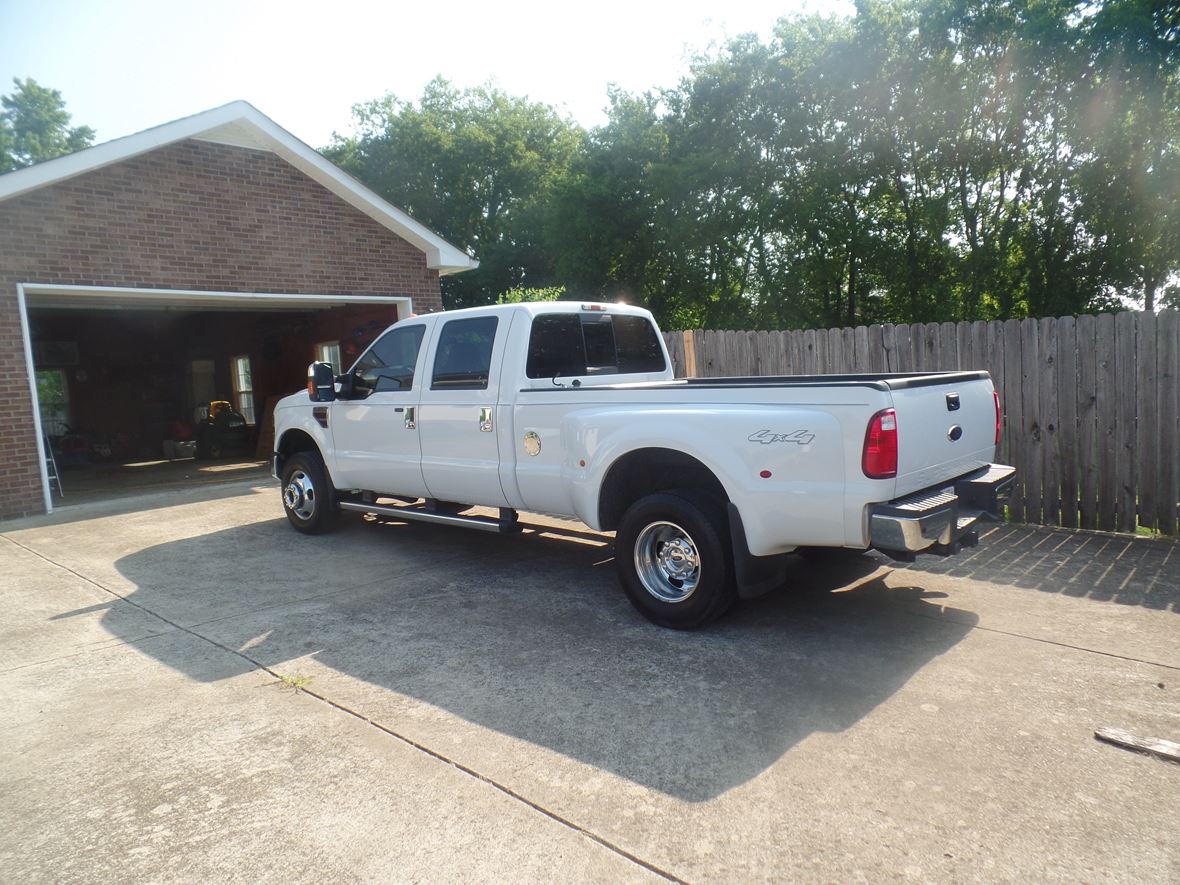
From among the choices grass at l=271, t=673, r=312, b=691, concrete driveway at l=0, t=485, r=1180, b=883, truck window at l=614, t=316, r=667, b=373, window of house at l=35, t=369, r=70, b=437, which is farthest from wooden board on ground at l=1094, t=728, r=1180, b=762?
window of house at l=35, t=369, r=70, b=437

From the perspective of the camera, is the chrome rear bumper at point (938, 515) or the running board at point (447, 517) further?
the running board at point (447, 517)

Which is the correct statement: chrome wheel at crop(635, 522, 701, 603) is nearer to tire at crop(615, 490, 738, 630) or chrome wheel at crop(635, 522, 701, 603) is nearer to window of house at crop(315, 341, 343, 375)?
tire at crop(615, 490, 738, 630)

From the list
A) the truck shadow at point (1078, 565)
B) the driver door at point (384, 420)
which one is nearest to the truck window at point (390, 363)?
the driver door at point (384, 420)

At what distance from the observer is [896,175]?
25.8 meters

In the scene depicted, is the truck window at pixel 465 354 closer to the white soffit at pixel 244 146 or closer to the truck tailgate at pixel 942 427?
the truck tailgate at pixel 942 427

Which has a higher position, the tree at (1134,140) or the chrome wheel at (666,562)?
the tree at (1134,140)

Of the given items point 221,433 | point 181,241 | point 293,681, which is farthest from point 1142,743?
point 221,433

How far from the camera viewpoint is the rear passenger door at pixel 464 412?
6.00 metres

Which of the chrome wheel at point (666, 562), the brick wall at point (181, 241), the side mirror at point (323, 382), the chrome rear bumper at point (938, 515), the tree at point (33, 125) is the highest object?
the tree at point (33, 125)

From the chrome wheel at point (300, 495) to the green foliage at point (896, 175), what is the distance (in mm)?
21622

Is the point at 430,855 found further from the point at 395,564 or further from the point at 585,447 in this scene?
the point at 395,564

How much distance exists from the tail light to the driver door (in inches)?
151

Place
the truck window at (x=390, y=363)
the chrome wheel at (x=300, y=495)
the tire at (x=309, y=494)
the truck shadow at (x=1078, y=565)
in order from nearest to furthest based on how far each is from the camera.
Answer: the truck shadow at (x=1078, y=565)
the truck window at (x=390, y=363)
the tire at (x=309, y=494)
the chrome wheel at (x=300, y=495)

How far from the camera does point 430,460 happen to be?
6.50 meters
